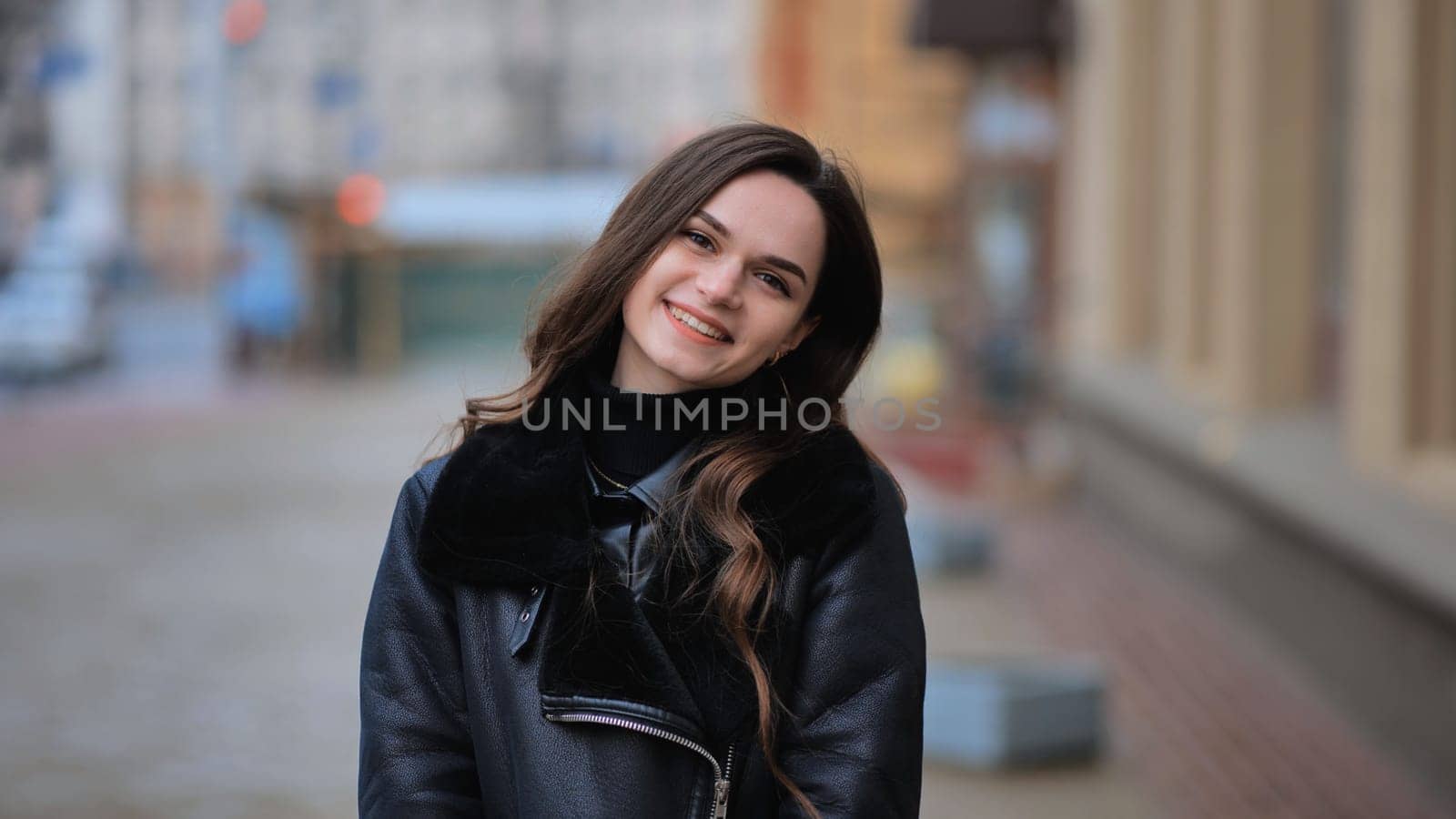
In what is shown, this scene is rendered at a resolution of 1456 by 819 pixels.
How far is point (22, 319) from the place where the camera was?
2680 centimetres

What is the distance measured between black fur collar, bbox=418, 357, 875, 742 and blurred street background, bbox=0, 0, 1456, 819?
525 millimetres

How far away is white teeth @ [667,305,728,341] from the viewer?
7.20ft

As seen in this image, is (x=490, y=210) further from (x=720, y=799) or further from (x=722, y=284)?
(x=720, y=799)

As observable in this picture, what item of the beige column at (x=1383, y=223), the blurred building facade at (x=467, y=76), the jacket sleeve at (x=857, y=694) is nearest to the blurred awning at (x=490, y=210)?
the blurred building facade at (x=467, y=76)

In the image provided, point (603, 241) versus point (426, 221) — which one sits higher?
point (603, 241)

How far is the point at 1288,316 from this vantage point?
346 inches

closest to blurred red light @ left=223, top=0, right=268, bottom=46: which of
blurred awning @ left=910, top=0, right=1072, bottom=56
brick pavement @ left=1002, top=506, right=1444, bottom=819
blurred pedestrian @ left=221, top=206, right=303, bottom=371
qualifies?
blurred pedestrian @ left=221, top=206, right=303, bottom=371

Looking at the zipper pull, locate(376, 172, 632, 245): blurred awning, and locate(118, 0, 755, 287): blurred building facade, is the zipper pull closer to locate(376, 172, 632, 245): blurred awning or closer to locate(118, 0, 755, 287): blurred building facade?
locate(376, 172, 632, 245): blurred awning

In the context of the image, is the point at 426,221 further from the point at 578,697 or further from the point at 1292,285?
the point at 578,697

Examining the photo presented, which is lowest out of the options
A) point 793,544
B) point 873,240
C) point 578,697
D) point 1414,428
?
point 1414,428

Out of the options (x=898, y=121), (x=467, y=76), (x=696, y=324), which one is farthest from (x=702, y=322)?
(x=467, y=76)

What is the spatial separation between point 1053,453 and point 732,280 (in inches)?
497

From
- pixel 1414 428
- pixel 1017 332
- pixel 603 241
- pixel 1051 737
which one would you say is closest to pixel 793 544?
pixel 603 241

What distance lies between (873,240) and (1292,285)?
6.94 metres
